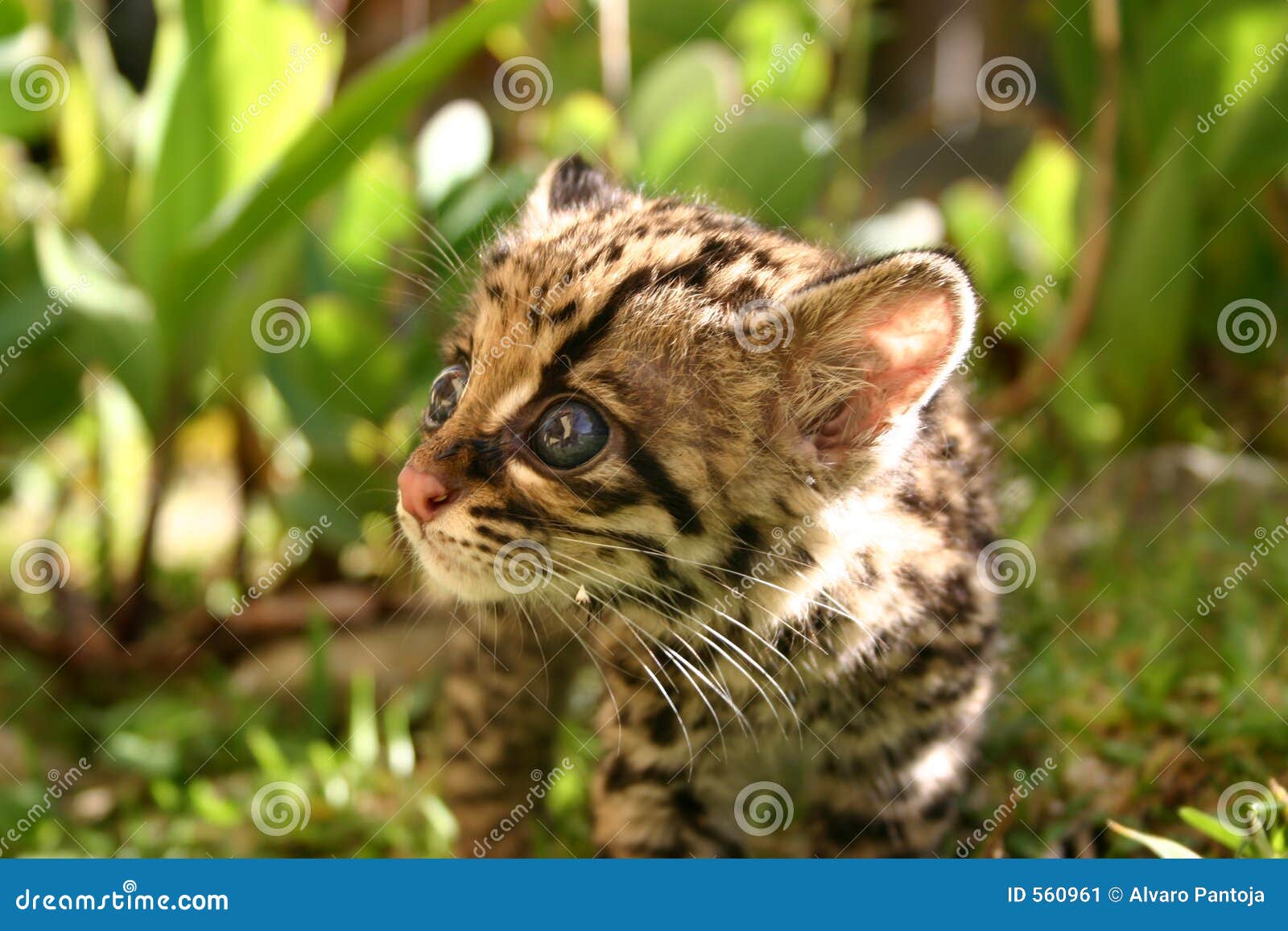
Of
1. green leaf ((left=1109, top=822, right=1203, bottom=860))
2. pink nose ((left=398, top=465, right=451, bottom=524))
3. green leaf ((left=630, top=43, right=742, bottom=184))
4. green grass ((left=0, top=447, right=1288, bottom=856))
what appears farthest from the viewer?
green leaf ((left=630, top=43, right=742, bottom=184))

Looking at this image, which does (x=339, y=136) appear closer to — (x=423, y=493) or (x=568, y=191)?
(x=568, y=191)

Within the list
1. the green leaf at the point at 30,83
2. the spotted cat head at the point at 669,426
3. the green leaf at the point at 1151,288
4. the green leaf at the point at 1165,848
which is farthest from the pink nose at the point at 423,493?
the green leaf at the point at 1151,288

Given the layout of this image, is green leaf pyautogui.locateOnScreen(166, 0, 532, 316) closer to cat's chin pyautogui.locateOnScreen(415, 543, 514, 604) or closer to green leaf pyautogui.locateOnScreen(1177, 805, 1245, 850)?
cat's chin pyautogui.locateOnScreen(415, 543, 514, 604)

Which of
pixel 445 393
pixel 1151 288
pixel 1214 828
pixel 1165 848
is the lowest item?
pixel 445 393

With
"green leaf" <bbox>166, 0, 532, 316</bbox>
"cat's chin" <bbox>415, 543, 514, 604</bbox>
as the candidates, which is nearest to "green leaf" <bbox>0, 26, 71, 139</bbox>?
"green leaf" <bbox>166, 0, 532, 316</bbox>

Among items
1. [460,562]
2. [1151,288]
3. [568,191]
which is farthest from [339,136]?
[1151,288]

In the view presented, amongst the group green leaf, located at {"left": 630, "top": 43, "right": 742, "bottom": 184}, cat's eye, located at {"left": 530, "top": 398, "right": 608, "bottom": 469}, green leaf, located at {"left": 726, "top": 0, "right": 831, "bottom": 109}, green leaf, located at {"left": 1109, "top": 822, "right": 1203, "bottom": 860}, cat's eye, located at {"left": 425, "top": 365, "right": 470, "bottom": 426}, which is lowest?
cat's eye, located at {"left": 425, "top": 365, "right": 470, "bottom": 426}

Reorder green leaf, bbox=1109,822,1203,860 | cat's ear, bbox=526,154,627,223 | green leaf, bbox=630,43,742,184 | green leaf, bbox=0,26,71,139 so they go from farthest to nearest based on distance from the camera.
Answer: green leaf, bbox=630,43,742,184 < green leaf, bbox=0,26,71,139 < cat's ear, bbox=526,154,627,223 < green leaf, bbox=1109,822,1203,860
